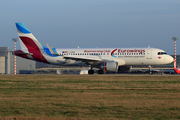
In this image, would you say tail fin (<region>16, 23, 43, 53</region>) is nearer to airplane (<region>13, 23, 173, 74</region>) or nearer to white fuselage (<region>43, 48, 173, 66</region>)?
airplane (<region>13, 23, 173, 74</region>)

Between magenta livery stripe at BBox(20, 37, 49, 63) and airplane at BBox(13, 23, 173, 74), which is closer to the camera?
airplane at BBox(13, 23, 173, 74)

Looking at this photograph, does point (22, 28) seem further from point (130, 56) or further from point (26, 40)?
point (130, 56)

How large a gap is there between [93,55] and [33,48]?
30.4 feet

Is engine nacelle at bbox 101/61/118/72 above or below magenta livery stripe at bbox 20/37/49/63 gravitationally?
below

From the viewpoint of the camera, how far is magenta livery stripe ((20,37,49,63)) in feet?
134

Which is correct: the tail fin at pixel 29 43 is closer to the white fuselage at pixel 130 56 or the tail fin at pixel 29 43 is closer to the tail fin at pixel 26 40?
the tail fin at pixel 26 40

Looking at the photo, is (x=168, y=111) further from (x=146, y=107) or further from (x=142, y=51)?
(x=142, y=51)

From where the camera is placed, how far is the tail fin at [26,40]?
41219 millimetres

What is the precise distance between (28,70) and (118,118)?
65.9m

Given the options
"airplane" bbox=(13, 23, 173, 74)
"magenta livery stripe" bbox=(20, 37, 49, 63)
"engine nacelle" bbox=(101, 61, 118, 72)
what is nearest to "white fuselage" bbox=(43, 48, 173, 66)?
"airplane" bbox=(13, 23, 173, 74)

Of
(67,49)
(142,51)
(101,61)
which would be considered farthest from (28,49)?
(142,51)

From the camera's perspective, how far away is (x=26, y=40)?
41375 mm

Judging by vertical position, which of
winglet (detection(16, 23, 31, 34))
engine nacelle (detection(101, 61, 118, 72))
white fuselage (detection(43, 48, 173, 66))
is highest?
winglet (detection(16, 23, 31, 34))

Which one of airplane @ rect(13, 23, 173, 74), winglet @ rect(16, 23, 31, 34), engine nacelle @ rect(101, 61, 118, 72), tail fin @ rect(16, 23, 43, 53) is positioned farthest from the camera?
winglet @ rect(16, 23, 31, 34)
